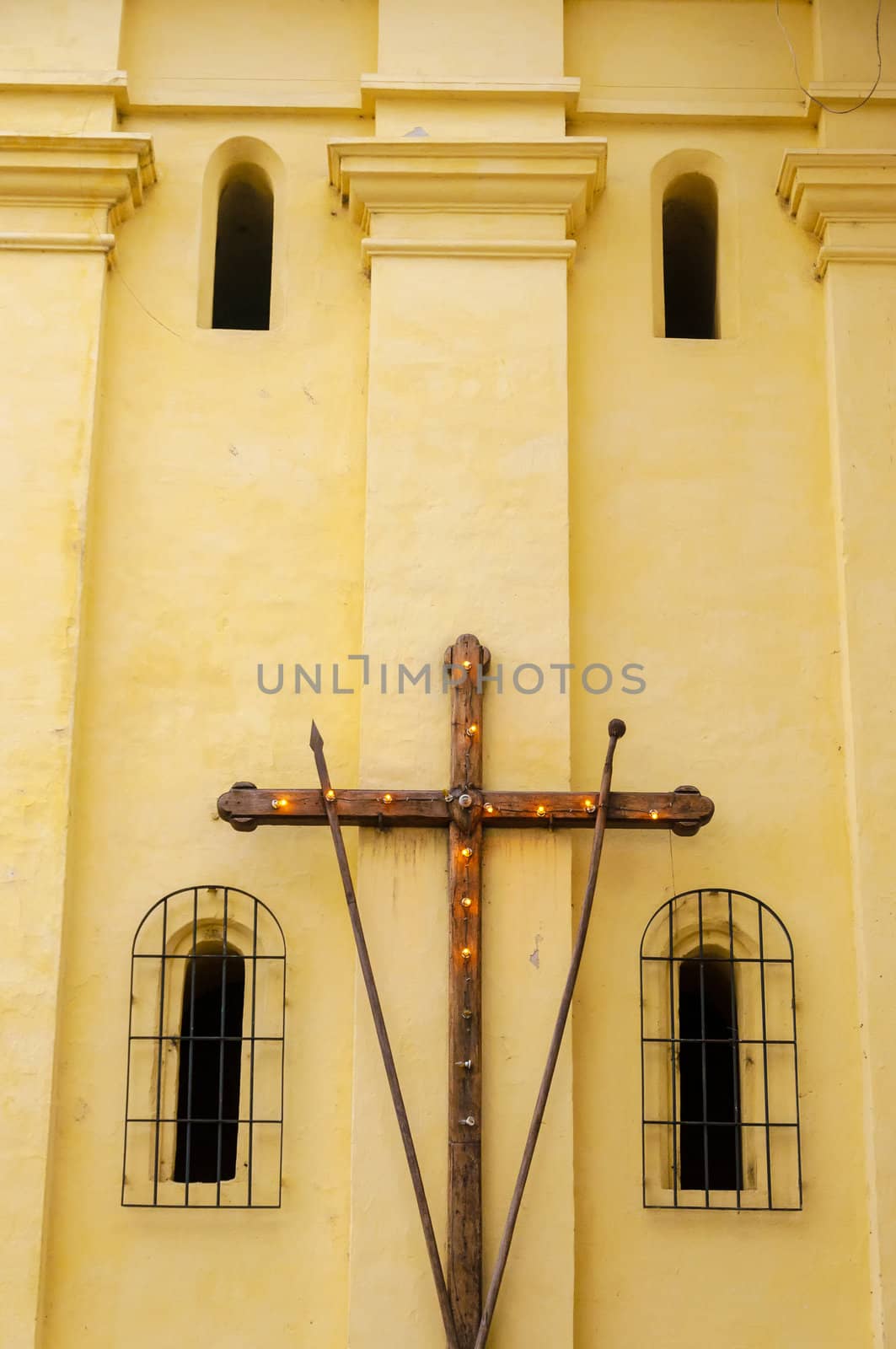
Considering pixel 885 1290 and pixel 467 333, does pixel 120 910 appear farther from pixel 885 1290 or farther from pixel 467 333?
pixel 885 1290

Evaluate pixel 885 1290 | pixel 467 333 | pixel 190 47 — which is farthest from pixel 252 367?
pixel 885 1290

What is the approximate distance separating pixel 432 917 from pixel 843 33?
486 centimetres

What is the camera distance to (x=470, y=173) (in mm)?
7855

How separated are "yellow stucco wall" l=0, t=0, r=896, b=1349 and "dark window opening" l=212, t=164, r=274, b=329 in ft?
1.17

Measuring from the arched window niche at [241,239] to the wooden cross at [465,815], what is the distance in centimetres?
242

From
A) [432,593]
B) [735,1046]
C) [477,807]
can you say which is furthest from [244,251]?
[735,1046]

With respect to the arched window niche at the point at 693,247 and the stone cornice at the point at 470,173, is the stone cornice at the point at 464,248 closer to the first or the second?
the stone cornice at the point at 470,173

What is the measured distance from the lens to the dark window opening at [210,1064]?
7562mm

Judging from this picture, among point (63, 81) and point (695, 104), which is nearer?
point (63, 81)

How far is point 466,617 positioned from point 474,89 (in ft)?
8.65

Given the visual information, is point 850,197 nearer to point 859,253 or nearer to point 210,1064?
point 859,253

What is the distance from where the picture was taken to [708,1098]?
8203mm

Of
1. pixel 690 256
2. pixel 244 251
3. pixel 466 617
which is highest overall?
pixel 244 251

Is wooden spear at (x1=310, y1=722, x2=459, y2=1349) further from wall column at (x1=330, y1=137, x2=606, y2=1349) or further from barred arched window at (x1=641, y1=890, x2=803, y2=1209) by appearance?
barred arched window at (x1=641, y1=890, x2=803, y2=1209)
